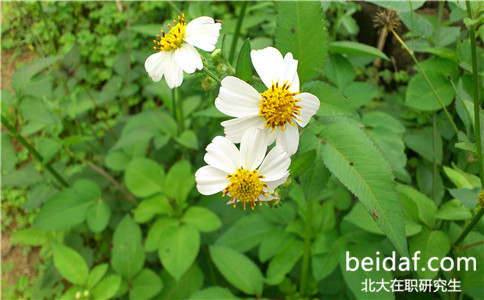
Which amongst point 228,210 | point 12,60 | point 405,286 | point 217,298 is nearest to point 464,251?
point 405,286

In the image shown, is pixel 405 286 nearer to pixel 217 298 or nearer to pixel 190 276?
pixel 217 298

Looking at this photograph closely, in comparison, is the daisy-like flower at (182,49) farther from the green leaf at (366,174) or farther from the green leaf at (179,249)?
the green leaf at (179,249)

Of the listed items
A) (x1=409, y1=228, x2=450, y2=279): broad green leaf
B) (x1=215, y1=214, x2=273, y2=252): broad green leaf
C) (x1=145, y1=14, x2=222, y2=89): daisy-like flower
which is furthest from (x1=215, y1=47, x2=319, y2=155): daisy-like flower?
(x1=215, y1=214, x2=273, y2=252): broad green leaf

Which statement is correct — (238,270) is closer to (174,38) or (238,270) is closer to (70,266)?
(70,266)

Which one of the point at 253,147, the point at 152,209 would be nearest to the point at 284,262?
the point at 152,209

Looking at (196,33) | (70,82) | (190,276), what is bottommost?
(190,276)

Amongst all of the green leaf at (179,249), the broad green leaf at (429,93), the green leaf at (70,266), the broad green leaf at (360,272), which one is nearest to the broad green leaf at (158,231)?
the green leaf at (179,249)
